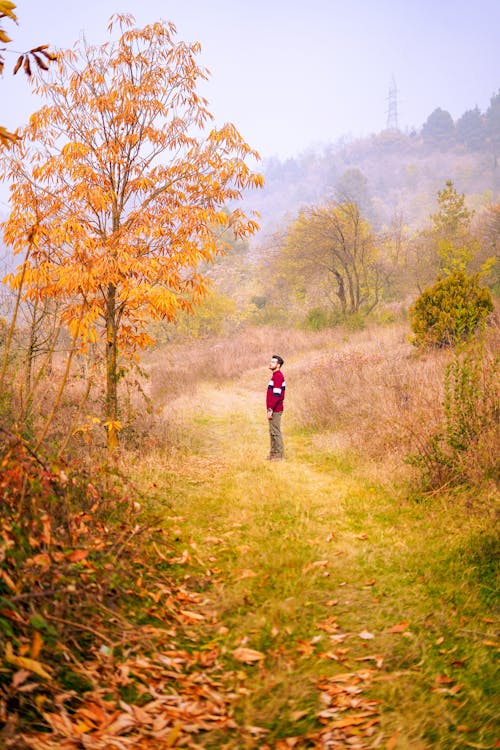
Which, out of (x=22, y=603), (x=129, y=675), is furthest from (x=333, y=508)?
(x=22, y=603)

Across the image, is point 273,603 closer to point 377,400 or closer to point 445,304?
point 377,400

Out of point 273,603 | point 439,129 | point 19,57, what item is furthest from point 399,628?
point 439,129

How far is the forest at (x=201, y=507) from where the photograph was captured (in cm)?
251

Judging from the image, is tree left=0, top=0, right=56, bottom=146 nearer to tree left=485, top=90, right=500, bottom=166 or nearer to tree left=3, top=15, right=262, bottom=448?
tree left=3, top=15, right=262, bottom=448

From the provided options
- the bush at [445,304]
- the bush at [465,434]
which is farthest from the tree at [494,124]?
the bush at [465,434]

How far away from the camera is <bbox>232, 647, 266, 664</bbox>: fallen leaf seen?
2.98m

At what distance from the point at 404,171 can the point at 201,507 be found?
110005 millimetres

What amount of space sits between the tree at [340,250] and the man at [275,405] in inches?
680

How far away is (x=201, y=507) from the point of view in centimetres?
558

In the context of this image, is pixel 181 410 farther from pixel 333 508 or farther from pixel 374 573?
pixel 374 573

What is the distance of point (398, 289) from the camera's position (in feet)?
85.2

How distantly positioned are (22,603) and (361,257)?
78.4 feet

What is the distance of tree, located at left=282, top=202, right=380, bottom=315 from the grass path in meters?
19.1

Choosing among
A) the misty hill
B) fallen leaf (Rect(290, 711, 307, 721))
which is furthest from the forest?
the misty hill
